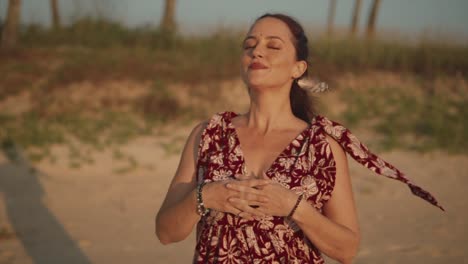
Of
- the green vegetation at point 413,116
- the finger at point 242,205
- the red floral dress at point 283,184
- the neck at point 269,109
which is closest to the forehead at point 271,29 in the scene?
the neck at point 269,109

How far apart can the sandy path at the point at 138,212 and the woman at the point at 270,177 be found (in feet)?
8.00

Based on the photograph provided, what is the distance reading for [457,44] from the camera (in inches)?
556

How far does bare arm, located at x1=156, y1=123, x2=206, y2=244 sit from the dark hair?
0.41 meters

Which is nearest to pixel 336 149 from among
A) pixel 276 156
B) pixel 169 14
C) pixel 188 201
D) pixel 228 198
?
pixel 276 156

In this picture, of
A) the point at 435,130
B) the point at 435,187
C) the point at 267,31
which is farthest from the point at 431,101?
the point at 267,31

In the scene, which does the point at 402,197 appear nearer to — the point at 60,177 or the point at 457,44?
the point at 60,177

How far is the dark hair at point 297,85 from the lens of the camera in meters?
2.47

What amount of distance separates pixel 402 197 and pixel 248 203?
4.86m

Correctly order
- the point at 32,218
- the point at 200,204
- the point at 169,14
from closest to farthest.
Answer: the point at 200,204
the point at 32,218
the point at 169,14

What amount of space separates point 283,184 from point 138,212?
13.5ft

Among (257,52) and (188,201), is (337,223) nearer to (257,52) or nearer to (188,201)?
(188,201)

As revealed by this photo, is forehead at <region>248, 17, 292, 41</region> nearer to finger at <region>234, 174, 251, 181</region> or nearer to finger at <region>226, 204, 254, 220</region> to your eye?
finger at <region>234, 174, 251, 181</region>

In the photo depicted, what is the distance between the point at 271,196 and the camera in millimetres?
2092

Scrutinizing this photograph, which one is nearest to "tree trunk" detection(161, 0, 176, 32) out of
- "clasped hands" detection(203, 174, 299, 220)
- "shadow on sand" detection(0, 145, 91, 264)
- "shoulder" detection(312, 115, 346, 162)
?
"shadow on sand" detection(0, 145, 91, 264)
